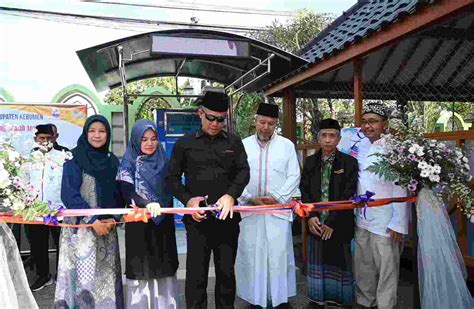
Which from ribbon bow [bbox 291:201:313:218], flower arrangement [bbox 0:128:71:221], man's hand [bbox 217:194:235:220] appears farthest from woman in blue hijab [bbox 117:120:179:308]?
ribbon bow [bbox 291:201:313:218]

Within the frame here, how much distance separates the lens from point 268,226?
3.83 meters

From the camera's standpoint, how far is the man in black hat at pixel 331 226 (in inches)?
145

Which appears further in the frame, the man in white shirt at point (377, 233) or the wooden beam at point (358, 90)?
the wooden beam at point (358, 90)

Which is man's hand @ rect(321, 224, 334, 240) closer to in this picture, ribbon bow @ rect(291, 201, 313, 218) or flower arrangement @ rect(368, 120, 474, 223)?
ribbon bow @ rect(291, 201, 313, 218)

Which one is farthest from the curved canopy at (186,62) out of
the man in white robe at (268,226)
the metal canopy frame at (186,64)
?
the man in white robe at (268,226)

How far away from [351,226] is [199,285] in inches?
56.6

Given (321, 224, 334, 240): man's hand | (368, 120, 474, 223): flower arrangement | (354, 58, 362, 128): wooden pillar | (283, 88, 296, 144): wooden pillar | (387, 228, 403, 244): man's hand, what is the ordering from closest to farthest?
(368, 120, 474, 223): flower arrangement → (387, 228, 403, 244): man's hand → (321, 224, 334, 240): man's hand → (354, 58, 362, 128): wooden pillar → (283, 88, 296, 144): wooden pillar

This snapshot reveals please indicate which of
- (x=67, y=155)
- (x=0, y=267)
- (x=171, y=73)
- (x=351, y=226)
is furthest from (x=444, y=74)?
(x=0, y=267)

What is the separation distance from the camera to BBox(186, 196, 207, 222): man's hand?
302cm

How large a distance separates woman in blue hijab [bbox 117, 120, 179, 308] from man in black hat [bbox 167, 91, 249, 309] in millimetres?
156

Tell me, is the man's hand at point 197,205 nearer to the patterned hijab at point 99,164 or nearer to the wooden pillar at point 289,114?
the patterned hijab at point 99,164

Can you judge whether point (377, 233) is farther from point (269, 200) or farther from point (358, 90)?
point (358, 90)

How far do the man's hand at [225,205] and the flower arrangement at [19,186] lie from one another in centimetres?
115

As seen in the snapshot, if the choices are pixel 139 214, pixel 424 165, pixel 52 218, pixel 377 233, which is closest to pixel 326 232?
pixel 377 233
